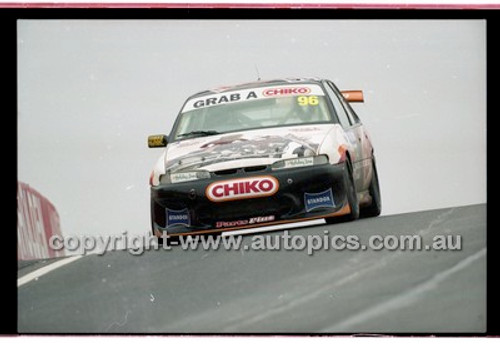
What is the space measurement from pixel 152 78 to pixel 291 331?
2638 millimetres

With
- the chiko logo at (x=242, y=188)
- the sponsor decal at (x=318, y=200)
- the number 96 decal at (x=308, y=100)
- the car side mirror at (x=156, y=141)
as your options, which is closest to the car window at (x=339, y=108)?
the number 96 decal at (x=308, y=100)

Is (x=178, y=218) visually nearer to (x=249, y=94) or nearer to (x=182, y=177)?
(x=182, y=177)

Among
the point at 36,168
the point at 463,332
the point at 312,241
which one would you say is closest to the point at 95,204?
the point at 36,168

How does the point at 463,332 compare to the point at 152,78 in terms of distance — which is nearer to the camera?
the point at 463,332

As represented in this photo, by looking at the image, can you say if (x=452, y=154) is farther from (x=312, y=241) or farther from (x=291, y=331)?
(x=291, y=331)

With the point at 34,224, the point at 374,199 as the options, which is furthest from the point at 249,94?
the point at 34,224

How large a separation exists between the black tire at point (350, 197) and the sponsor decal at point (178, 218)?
1.19 metres

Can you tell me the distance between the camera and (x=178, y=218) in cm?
995

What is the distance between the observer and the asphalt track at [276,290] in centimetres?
940

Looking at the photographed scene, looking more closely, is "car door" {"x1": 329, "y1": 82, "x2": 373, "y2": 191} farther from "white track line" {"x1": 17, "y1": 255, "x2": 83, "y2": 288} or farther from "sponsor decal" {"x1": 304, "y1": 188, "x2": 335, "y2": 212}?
"white track line" {"x1": 17, "y1": 255, "x2": 83, "y2": 288}

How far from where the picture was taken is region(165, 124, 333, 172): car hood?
987cm

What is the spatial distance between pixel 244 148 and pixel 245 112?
22.9 inches

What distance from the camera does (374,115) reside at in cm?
1052

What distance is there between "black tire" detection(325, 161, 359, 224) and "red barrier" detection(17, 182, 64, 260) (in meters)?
2.41
